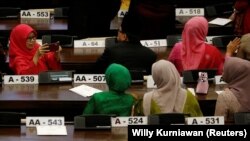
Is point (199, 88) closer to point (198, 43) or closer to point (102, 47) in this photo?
point (198, 43)

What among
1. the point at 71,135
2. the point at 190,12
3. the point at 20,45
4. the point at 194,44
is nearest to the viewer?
the point at 71,135

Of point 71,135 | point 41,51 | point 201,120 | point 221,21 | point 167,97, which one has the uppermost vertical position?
point 221,21

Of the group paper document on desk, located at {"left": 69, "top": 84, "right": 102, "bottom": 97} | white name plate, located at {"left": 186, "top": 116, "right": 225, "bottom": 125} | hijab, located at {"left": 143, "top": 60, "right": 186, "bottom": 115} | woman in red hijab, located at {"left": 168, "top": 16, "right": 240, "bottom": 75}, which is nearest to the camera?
white name plate, located at {"left": 186, "top": 116, "right": 225, "bottom": 125}

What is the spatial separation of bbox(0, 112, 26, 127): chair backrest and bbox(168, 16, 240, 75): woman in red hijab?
2.04m

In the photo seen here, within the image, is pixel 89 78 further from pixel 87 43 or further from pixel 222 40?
pixel 222 40

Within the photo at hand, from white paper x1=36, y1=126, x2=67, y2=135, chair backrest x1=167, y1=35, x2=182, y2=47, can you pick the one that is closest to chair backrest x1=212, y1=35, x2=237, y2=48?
chair backrest x1=167, y1=35, x2=182, y2=47

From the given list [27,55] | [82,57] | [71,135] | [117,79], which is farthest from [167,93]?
[27,55]

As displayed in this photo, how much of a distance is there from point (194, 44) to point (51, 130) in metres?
2.19

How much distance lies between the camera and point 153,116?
5855 mm

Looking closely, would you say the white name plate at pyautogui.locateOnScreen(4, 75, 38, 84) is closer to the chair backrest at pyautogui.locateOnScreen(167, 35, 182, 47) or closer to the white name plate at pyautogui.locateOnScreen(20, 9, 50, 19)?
the chair backrest at pyautogui.locateOnScreen(167, 35, 182, 47)

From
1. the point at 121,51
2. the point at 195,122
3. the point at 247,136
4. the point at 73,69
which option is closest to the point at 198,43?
the point at 121,51

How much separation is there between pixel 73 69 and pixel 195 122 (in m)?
2.16

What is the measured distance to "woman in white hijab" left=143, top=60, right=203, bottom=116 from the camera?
6152mm

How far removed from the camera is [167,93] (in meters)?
6.16
